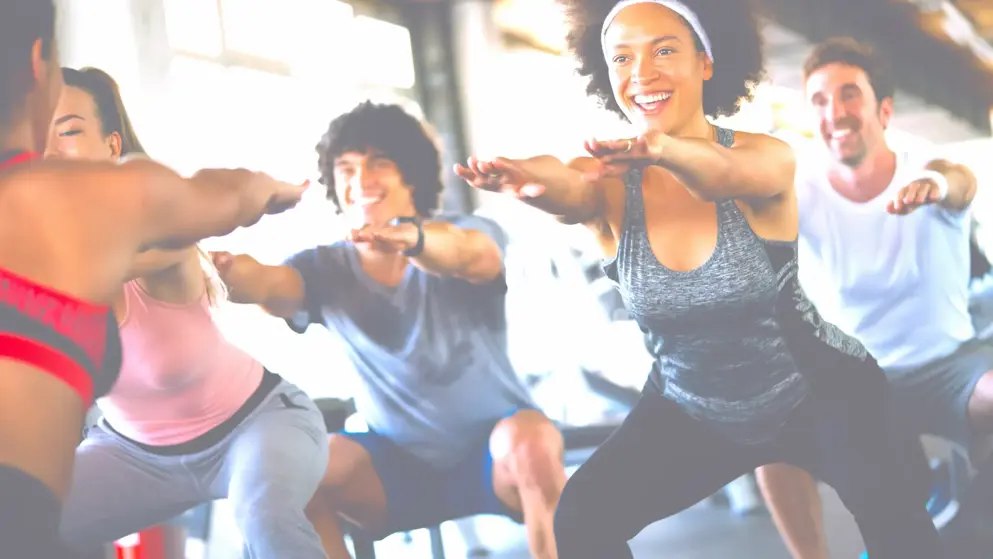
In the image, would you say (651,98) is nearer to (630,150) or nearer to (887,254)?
(630,150)

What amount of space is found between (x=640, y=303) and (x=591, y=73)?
14.3 inches

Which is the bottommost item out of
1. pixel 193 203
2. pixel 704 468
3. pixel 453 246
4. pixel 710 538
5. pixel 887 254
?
pixel 710 538

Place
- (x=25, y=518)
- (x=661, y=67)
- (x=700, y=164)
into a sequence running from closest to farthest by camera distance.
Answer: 1. (x=25, y=518)
2. (x=700, y=164)
3. (x=661, y=67)

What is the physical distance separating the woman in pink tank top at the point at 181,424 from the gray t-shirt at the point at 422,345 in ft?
0.39

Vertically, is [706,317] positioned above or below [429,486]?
above

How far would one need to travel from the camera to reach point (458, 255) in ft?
4.81

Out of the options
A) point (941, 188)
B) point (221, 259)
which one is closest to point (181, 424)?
point (221, 259)

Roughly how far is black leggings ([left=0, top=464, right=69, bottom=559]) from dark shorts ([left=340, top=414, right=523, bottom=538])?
1.47 feet

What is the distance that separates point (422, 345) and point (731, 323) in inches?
18.7

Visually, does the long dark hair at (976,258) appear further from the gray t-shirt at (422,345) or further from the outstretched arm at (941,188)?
the gray t-shirt at (422,345)

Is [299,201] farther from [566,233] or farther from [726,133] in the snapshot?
[726,133]

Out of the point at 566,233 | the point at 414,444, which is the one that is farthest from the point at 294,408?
the point at 566,233

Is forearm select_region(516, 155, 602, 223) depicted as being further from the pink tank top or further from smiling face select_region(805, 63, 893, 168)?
the pink tank top

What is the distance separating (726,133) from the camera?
4.54ft
